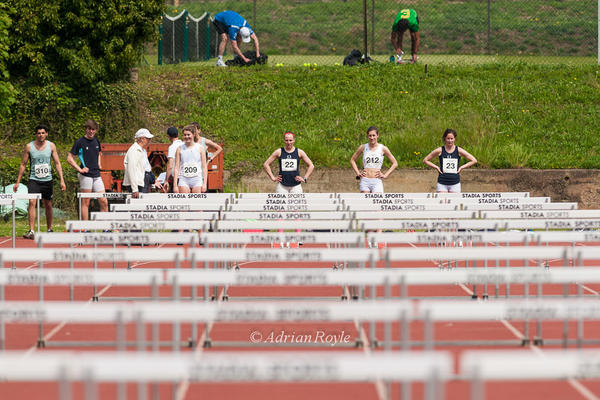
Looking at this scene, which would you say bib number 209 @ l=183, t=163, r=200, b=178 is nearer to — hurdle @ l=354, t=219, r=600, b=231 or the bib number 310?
the bib number 310

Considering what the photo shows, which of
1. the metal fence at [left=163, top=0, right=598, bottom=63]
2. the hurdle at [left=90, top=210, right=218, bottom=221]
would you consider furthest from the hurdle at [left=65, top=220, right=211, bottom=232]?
the metal fence at [left=163, top=0, right=598, bottom=63]

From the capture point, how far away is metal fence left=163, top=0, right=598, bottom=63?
32.2 meters

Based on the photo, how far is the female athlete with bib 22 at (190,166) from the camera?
43.7 feet

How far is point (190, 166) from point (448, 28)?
21.9 meters

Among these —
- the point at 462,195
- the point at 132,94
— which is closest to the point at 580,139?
the point at 462,195

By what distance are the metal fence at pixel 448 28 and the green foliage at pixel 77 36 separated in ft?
30.4

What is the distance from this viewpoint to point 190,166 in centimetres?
1338

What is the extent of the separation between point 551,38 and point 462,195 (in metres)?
23.7

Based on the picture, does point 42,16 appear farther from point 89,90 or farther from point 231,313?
point 231,313

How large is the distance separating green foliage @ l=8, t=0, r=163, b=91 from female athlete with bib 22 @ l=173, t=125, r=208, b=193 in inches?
355

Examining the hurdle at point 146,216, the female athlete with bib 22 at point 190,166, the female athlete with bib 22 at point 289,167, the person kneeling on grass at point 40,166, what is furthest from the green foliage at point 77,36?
the hurdle at point 146,216

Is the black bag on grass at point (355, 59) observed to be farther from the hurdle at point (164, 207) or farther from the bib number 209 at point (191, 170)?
the hurdle at point (164, 207)

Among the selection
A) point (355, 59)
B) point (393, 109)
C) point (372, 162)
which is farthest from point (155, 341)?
point (355, 59)

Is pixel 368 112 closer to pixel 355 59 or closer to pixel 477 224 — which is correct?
pixel 355 59
